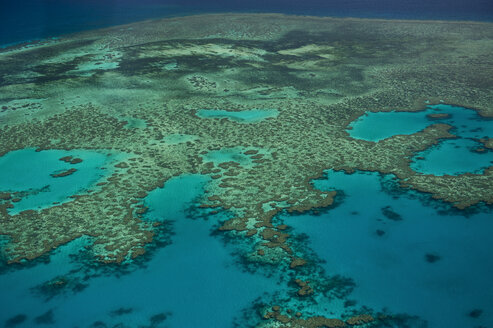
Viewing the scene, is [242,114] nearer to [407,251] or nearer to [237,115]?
[237,115]

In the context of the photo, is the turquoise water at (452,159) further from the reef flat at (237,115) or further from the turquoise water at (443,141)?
the reef flat at (237,115)

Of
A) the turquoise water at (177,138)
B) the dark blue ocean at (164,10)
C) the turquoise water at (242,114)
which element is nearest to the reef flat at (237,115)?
the turquoise water at (177,138)

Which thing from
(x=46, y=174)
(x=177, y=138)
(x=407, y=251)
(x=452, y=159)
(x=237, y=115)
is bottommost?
(x=407, y=251)

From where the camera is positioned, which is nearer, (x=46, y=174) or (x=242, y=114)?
(x=46, y=174)

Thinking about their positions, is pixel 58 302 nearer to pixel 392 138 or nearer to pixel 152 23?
pixel 392 138

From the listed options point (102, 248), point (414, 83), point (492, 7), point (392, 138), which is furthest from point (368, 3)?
point (102, 248)

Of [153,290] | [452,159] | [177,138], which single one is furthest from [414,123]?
[153,290]

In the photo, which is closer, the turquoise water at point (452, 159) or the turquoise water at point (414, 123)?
the turquoise water at point (452, 159)
